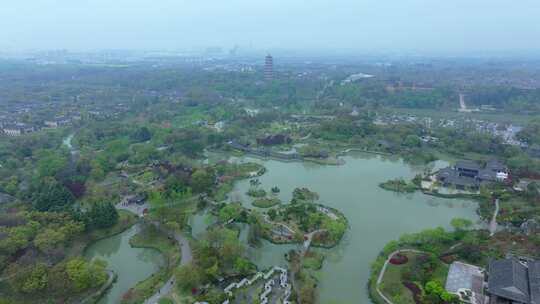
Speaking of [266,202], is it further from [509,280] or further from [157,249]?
[509,280]

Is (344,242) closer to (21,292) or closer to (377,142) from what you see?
(21,292)

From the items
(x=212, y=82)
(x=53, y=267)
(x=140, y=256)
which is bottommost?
(x=140, y=256)

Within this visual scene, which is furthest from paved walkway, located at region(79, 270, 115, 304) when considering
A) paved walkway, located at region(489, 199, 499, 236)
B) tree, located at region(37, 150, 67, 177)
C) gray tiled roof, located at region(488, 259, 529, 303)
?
paved walkway, located at region(489, 199, 499, 236)

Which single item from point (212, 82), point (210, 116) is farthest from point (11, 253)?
point (212, 82)

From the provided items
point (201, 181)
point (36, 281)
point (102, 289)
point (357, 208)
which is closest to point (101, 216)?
point (102, 289)

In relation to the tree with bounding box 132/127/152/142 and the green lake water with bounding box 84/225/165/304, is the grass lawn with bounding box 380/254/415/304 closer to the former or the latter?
the green lake water with bounding box 84/225/165/304

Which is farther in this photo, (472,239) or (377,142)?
(377,142)

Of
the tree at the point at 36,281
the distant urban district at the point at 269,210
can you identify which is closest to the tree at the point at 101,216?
the distant urban district at the point at 269,210
